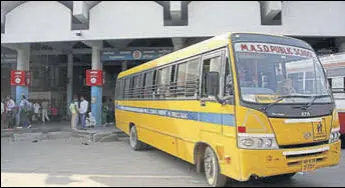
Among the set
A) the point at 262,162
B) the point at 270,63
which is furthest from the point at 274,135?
the point at 270,63

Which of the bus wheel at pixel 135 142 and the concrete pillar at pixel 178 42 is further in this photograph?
the concrete pillar at pixel 178 42

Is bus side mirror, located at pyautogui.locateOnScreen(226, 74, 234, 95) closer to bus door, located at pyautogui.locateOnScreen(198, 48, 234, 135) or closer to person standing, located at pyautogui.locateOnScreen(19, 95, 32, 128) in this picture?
bus door, located at pyautogui.locateOnScreen(198, 48, 234, 135)

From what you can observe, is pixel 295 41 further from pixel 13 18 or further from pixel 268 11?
pixel 13 18

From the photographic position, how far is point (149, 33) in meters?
18.0

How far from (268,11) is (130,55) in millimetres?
7149

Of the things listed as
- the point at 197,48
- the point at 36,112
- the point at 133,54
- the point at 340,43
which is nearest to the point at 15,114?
the point at 36,112

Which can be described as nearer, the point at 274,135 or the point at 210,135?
the point at 274,135

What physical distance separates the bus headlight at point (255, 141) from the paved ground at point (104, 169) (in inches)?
51.0

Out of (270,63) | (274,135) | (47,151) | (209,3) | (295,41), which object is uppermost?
(209,3)

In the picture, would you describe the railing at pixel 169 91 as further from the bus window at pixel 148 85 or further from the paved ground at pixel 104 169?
the paved ground at pixel 104 169

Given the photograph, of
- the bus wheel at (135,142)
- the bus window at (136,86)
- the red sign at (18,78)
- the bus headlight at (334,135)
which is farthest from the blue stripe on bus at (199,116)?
the red sign at (18,78)

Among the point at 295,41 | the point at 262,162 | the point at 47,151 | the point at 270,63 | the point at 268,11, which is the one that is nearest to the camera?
the point at 262,162

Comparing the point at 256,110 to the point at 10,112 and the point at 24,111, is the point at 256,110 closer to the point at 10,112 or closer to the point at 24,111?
the point at 24,111

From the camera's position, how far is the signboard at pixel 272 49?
6.07 m
